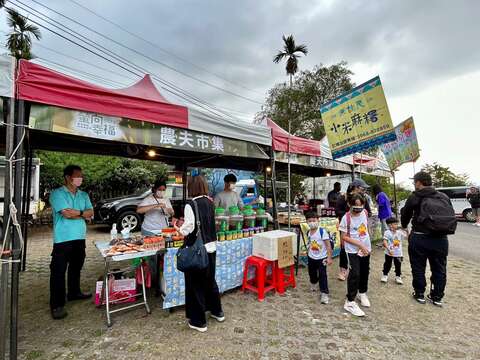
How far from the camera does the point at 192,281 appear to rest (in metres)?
2.47

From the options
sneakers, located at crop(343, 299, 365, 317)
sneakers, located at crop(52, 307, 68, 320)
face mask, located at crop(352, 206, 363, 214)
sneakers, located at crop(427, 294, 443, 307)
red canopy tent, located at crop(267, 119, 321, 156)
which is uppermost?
red canopy tent, located at crop(267, 119, 321, 156)

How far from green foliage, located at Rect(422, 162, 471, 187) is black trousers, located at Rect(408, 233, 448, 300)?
37.3m

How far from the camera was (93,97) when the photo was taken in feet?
7.75

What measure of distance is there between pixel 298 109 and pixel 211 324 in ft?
57.0

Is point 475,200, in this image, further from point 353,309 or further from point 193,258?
point 193,258

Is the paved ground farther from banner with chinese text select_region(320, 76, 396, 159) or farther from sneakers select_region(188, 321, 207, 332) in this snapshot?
banner with chinese text select_region(320, 76, 396, 159)

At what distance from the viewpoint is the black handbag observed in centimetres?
231

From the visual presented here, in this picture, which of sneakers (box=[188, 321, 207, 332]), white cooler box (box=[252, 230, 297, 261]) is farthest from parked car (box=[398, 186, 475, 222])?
sneakers (box=[188, 321, 207, 332])

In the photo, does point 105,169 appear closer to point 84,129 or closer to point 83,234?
point 83,234

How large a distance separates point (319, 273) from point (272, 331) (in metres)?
1.11

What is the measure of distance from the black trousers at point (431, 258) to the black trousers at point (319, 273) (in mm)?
1233

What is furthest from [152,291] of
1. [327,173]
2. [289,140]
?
[327,173]

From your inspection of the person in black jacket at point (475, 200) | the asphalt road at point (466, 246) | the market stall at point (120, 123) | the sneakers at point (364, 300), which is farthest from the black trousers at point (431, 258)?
the person in black jacket at point (475, 200)

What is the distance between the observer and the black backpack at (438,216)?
291 cm
